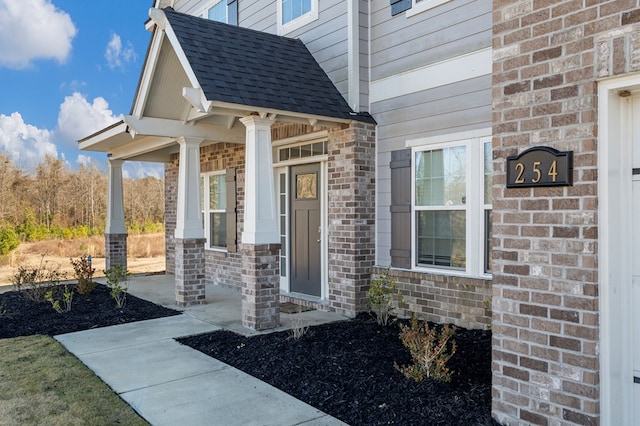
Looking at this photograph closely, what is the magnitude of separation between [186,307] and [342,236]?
2798 mm

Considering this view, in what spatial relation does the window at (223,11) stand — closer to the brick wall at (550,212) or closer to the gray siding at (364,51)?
the gray siding at (364,51)

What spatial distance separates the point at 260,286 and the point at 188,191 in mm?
2455

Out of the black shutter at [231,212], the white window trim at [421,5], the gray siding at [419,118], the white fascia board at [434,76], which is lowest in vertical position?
the black shutter at [231,212]

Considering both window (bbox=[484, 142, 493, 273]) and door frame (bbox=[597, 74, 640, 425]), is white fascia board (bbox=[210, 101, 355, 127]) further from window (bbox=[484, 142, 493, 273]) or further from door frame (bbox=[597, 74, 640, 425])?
door frame (bbox=[597, 74, 640, 425])

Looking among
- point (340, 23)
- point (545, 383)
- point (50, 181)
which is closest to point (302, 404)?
point (545, 383)

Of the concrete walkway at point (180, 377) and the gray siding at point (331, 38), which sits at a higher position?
the gray siding at point (331, 38)

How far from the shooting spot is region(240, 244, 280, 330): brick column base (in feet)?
19.9

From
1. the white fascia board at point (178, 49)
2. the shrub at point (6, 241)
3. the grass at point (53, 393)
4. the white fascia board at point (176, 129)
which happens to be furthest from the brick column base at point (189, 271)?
the shrub at point (6, 241)

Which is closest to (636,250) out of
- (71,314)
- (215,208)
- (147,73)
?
(147,73)

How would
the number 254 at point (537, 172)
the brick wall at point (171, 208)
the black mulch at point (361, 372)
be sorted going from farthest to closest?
A: 1. the brick wall at point (171, 208)
2. the black mulch at point (361, 372)
3. the number 254 at point (537, 172)

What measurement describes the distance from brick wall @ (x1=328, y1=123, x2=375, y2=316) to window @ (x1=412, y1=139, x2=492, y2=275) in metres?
0.73

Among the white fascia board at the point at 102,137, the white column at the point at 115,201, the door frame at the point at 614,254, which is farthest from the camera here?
the white column at the point at 115,201

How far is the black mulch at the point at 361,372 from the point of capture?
3.55 m

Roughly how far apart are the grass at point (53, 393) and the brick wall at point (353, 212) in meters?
3.44
